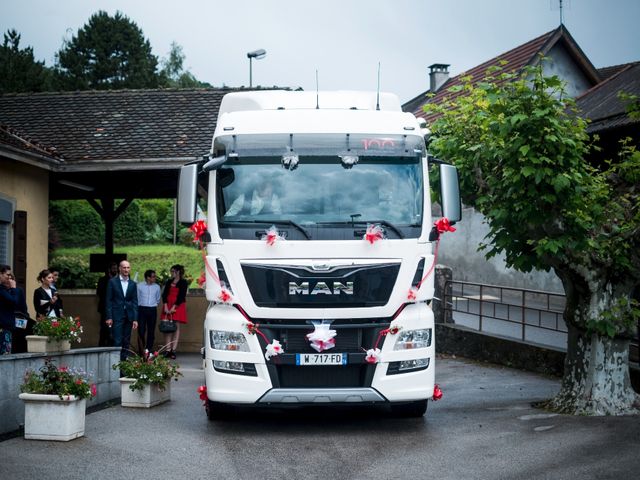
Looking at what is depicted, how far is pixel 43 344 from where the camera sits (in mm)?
11727

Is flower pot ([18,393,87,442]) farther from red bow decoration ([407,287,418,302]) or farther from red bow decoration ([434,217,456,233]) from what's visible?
red bow decoration ([434,217,456,233])

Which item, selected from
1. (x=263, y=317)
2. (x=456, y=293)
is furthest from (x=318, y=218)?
(x=456, y=293)

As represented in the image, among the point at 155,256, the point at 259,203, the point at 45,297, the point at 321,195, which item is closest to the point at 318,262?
the point at 321,195

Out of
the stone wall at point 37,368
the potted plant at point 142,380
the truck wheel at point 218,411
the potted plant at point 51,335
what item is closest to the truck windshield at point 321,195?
the truck wheel at point 218,411

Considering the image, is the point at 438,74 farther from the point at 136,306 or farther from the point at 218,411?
the point at 218,411

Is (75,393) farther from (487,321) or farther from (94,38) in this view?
(94,38)

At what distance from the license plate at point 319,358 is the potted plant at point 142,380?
2999 mm

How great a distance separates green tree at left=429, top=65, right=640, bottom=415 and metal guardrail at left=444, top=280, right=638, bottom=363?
3.51 metres

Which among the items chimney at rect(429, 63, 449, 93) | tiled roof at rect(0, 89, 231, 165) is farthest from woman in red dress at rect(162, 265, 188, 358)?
chimney at rect(429, 63, 449, 93)

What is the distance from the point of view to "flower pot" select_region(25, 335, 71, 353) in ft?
38.4

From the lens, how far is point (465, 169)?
11617 millimetres

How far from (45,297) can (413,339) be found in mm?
6568

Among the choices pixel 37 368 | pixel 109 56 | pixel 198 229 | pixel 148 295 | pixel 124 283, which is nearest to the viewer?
pixel 198 229

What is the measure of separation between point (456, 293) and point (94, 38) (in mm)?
53799
